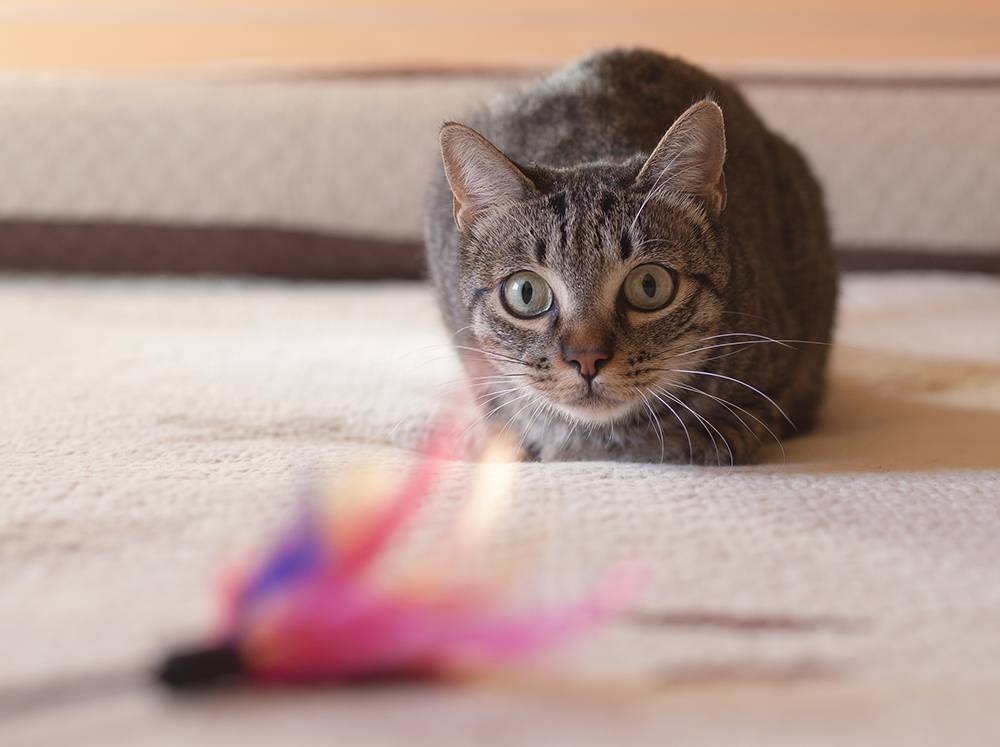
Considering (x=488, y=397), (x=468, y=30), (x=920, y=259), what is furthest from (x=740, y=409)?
(x=468, y=30)

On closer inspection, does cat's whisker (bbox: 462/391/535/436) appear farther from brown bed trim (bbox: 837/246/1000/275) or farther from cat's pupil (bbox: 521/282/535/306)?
brown bed trim (bbox: 837/246/1000/275)

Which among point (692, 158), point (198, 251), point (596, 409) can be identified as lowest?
point (198, 251)

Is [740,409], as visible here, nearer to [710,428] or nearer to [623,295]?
[710,428]

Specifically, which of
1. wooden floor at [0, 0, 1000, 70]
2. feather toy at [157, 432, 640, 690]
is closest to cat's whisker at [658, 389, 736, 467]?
feather toy at [157, 432, 640, 690]

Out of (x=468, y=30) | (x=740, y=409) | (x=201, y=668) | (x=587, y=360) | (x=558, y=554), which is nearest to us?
(x=201, y=668)

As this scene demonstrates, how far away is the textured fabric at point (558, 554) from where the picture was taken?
0.50 metres

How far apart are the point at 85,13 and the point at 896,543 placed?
8.46 feet

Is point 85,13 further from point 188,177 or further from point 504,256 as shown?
point 504,256

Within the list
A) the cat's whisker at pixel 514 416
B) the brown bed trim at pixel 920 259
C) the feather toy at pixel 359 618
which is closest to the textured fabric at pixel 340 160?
the brown bed trim at pixel 920 259

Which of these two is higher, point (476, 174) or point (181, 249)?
point (476, 174)

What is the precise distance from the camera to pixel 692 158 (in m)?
1.04

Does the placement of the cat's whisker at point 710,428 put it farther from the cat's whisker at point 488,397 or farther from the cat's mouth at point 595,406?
the cat's whisker at point 488,397

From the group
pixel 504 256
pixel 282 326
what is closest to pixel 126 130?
pixel 282 326

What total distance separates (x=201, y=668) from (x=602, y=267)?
0.60 m
